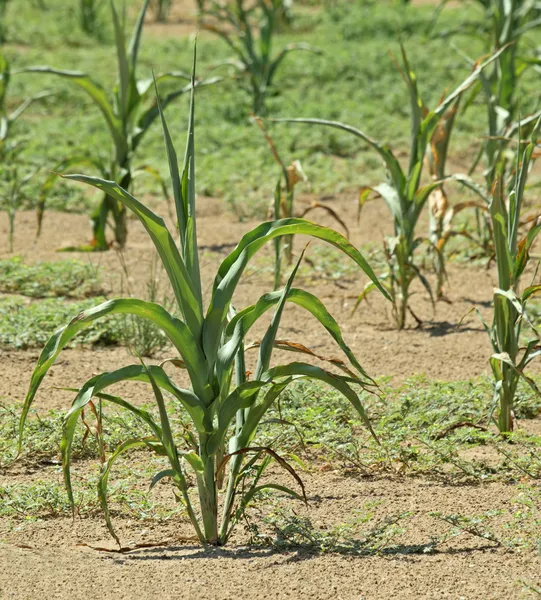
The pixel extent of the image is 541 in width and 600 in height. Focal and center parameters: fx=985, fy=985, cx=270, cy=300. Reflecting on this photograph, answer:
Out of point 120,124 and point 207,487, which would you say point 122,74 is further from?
point 207,487

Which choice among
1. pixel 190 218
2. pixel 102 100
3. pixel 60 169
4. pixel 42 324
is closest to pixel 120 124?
pixel 102 100

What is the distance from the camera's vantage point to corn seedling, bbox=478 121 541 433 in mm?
3021

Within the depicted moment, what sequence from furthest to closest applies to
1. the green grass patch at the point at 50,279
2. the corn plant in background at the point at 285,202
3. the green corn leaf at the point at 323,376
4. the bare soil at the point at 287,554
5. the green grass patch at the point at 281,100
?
the green grass patch at the point at 281,100 → the green grass patch at the point at 50,279 → the corn plant in background at the point at 285,202 → the green corn leaf at the point at 323,376 → the bare soil at the point at 287,554

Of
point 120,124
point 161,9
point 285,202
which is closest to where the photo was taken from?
point 285,202

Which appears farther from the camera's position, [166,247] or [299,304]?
[299,304]

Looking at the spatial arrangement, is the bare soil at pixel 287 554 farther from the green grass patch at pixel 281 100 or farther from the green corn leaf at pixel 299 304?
the green grass patch at pixel 281 100

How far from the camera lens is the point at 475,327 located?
4512 millimetres

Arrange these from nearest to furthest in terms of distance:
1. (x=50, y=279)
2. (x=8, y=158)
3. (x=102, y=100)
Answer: (x=50, y=279)
(x=102, y=100)
(x=8, y=158)

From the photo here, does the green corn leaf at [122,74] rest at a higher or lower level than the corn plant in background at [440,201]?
higher

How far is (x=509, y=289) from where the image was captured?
304 cm

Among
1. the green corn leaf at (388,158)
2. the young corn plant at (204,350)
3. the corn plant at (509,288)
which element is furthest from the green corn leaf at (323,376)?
the green corn leaf at (388,158)

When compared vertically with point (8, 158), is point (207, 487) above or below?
below

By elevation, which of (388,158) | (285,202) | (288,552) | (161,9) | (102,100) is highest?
(161,9)

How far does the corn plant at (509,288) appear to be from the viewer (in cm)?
302
